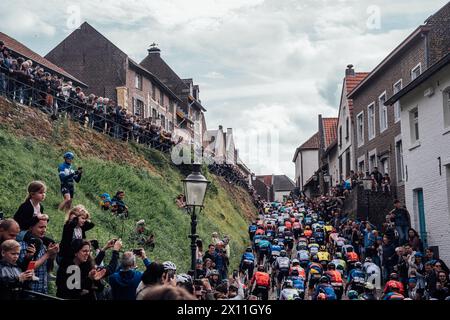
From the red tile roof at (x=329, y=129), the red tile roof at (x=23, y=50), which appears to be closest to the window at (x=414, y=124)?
the red tile roof at (x=23, y=50)

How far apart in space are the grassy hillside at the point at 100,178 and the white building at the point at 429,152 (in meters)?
7.26

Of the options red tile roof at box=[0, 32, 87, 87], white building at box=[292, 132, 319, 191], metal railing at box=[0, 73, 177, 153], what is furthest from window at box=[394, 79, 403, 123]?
white building at box=[292, 132, 319, 191]

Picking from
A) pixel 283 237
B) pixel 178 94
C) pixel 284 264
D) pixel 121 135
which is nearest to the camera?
pixel 284 264

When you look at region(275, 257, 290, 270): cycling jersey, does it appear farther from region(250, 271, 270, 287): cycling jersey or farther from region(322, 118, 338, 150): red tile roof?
region(322, 118, 338, 150): red tile roof

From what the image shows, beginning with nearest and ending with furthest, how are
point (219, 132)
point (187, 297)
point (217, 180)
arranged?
1. point (187, 297)
2. point (217, 180)
3. point (219, 132)

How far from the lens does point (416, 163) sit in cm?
2055

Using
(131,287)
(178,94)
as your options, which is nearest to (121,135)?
(131,287)

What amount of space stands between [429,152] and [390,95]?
876cm

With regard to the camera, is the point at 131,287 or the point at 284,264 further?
the point at 284,264

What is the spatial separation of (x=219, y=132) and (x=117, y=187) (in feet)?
193

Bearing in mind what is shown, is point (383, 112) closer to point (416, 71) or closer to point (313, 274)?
point (416, 71)

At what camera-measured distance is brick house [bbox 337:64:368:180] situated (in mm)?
36875

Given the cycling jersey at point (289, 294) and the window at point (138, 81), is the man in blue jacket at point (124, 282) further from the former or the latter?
the window at point (138, 81)
